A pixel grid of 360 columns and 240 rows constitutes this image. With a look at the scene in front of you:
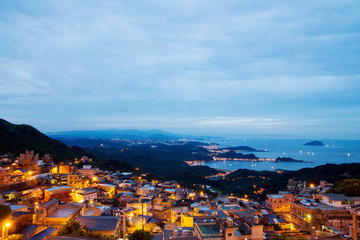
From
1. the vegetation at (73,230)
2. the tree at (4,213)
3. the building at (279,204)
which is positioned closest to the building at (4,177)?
the tree at (4,213)

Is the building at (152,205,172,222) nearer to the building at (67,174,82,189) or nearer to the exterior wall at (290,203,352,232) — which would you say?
the exterior wall at (290,203,352,232)

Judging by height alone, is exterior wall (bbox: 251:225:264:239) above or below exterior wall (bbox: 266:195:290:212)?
above

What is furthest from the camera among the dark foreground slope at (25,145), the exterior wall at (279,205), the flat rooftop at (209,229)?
the dark foreground slope at (25,145)

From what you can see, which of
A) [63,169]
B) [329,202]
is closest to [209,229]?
[329,202]

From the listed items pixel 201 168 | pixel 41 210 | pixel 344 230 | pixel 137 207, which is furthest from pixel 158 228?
pixel 201 168

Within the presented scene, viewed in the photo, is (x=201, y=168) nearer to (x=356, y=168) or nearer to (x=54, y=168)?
(x=356, y=168)

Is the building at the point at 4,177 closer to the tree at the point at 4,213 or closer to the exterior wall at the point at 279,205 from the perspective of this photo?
the tree at the point at 4,213

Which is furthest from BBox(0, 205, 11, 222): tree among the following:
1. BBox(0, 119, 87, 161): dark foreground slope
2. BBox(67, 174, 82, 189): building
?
BBox(0, 119, 87, 161): dark foreground slope
